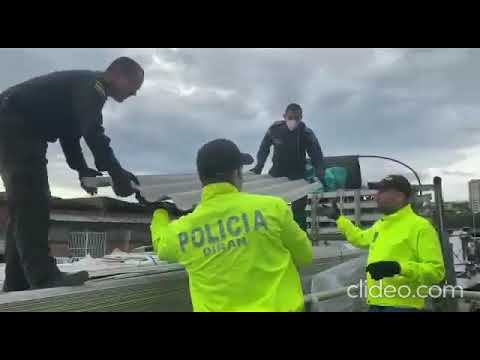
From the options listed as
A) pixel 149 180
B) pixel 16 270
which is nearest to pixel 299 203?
pixel 149 180

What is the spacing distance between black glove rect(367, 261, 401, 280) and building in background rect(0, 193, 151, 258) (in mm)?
922

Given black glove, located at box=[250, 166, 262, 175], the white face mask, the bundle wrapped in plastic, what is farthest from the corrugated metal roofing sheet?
the bundle wrapped in plastic

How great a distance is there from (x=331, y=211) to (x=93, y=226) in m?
1.14

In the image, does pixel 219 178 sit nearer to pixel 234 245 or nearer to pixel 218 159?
pixel 218 159

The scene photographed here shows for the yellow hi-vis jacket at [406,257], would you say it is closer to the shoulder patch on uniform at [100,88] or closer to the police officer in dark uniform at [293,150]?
the police officer in dark uniform at [293,150]

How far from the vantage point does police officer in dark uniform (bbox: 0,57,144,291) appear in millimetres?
1975

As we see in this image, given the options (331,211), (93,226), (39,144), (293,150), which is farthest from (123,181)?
(331,211)

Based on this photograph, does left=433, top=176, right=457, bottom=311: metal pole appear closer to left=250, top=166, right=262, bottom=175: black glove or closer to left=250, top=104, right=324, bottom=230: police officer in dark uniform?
left=250, top=104, right=324, bottom=230: police officer in dark uniform

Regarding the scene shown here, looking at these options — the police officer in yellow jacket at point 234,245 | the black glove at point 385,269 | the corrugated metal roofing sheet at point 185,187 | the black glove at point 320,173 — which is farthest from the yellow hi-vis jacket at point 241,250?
the black glove at point 320,173

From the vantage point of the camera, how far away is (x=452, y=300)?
2.32 metres

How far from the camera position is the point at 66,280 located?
196 centimetres
